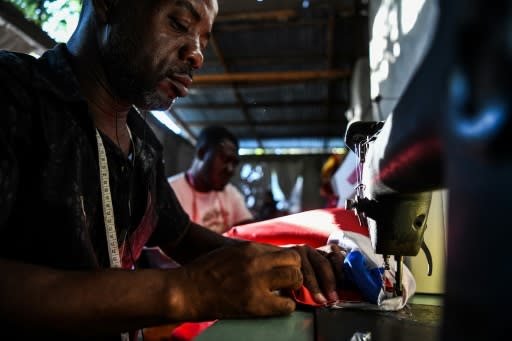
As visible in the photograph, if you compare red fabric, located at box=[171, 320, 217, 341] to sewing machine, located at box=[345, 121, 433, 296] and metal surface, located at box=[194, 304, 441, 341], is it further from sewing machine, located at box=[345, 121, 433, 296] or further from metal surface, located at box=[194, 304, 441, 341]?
sewing machine, located at box=[345, 121, 433, 296]

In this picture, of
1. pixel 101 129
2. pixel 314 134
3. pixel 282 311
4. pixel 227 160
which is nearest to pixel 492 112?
pixel 282 311

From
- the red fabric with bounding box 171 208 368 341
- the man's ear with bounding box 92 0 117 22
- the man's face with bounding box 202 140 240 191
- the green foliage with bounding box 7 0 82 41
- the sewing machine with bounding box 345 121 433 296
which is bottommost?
the red fabric with bounding box 171 208 368 341

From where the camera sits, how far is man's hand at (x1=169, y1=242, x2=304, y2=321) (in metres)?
0.68

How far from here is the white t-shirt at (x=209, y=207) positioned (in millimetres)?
3152

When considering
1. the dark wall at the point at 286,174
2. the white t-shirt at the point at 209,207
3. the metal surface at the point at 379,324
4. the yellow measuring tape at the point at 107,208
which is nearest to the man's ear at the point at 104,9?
the yellow measuring tape at the point at 107,208

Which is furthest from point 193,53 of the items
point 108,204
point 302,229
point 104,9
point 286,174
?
point 286,174

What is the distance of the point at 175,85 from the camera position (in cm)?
119

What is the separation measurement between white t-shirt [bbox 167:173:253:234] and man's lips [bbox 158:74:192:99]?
1980 mm

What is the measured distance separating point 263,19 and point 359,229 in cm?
407

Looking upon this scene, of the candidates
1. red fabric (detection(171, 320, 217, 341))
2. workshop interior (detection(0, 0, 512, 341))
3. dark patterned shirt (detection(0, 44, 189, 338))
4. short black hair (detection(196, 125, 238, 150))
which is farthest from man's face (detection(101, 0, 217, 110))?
short black hair (detection(196, 125, 238, 150))

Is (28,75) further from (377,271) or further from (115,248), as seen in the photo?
(377,271)

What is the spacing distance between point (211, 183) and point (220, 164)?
19cm

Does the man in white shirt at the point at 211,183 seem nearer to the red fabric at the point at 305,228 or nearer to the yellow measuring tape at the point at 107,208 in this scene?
the red fabric at the point at 305,228

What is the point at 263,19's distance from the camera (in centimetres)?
472
